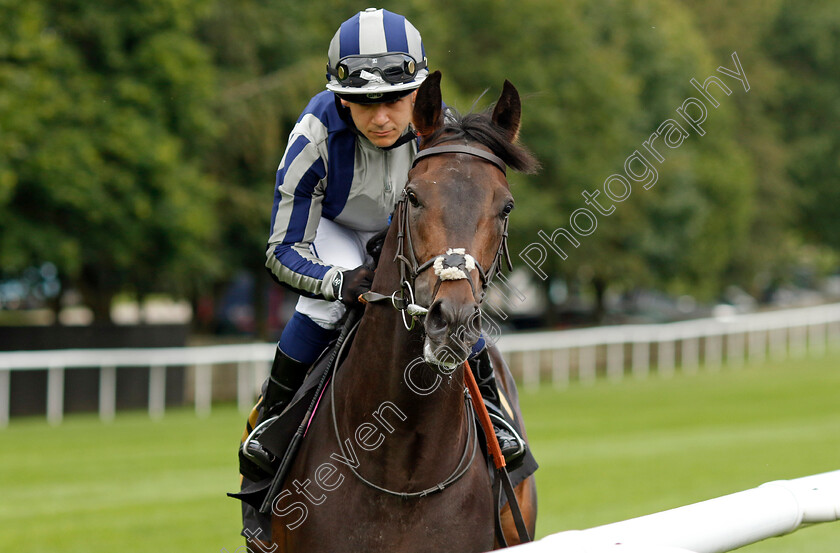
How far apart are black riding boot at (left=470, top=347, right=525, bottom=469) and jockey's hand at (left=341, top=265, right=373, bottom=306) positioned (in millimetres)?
633

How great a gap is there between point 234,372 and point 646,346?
10611 mm

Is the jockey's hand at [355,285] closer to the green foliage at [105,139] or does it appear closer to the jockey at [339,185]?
the jockey at [339,185]

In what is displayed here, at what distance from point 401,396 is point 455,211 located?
2.31 ft

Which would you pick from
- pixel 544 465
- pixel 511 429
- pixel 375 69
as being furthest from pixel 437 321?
pixel 544 465

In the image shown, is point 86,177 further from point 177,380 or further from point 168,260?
point 177,380

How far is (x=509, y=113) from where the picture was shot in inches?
147

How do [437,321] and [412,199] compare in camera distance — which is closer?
[437,321]

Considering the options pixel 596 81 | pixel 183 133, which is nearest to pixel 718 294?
pixel 596 81

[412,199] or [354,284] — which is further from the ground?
[412,199]

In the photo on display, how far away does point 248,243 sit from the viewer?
821 inches

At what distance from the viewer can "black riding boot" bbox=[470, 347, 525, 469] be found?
13.9ft

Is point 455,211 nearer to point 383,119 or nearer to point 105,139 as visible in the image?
point 383,119

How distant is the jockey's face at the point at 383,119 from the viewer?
3.93 m

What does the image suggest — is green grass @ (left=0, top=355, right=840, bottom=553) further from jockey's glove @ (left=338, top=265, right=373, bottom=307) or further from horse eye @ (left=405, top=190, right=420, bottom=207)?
horse eye @ (left=405, top=190, right=420, bottom=207)
